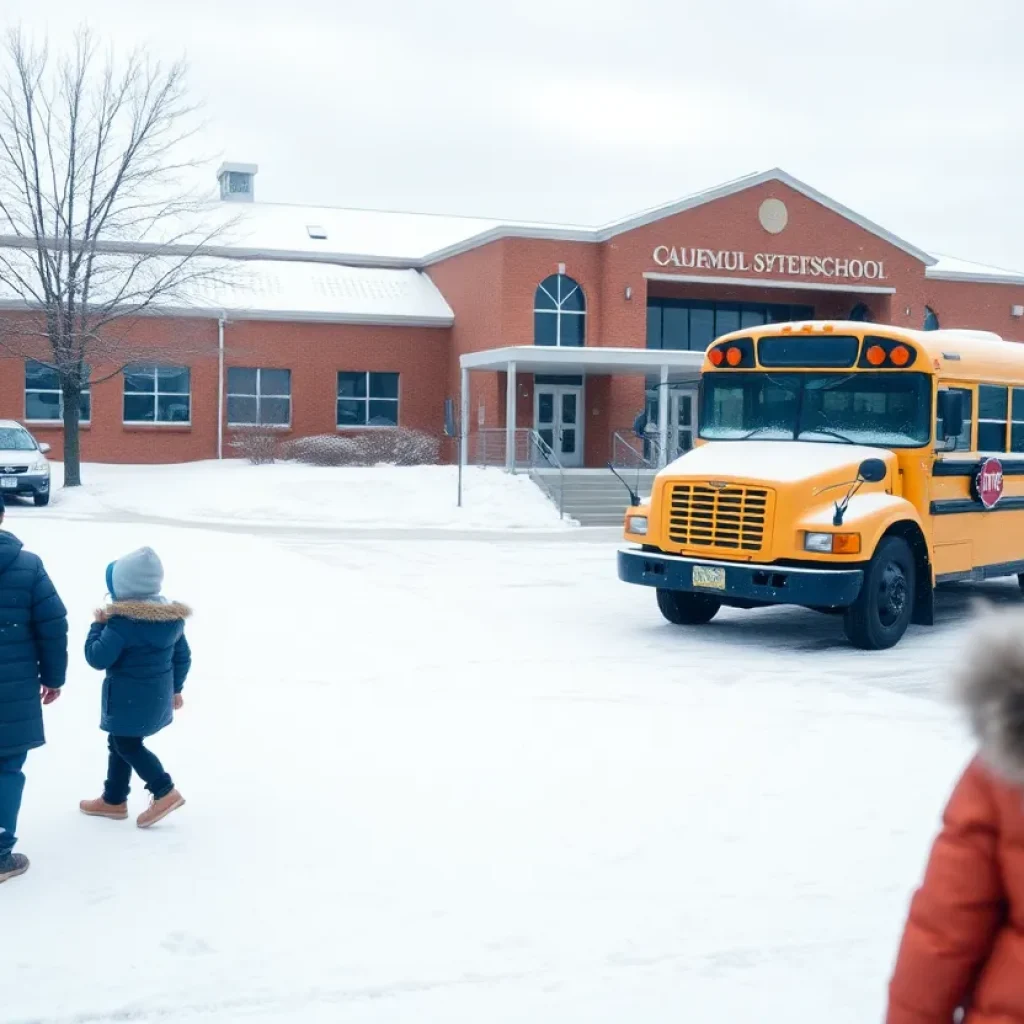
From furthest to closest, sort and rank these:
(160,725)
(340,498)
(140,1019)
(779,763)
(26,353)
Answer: (26,353) < (340,498) < (779,763) < (160,725) < (140,1019)

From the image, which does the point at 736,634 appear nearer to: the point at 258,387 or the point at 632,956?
the point at 632,956

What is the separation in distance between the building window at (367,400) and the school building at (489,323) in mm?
46

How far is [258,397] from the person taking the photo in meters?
36.4

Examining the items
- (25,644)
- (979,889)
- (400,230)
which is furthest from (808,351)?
(400,230)

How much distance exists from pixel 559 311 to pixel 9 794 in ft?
97.9

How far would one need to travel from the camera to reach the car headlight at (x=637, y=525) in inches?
470

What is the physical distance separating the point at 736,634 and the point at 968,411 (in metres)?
2.82

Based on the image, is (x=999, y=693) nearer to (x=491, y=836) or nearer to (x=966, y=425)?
(x=491, y=836)

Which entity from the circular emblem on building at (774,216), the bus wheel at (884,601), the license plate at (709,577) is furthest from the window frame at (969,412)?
the circular emblem on building at (774,216)

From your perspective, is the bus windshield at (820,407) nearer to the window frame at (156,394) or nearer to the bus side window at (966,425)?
the bus side window at (966,425)

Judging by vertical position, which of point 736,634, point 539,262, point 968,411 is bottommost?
point 736,634

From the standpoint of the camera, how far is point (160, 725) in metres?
5.82

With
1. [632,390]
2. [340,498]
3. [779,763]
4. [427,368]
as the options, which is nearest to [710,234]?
[632,390]

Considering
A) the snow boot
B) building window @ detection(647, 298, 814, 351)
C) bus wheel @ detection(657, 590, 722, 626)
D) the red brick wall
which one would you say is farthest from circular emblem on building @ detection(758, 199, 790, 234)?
the snow boot
